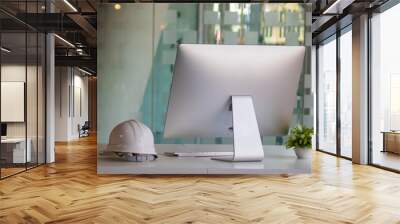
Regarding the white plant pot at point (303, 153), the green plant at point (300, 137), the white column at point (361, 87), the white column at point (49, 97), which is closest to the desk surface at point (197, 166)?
the white plant pot at point (303, 153)

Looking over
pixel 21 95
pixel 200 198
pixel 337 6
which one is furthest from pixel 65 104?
pixel 200 198

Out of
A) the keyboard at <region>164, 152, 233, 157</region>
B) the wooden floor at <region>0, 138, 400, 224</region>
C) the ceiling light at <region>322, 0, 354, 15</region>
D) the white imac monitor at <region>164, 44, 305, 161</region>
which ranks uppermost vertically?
the ceiling light at <region>322, 0, 354, 15</region>

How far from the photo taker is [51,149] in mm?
7473

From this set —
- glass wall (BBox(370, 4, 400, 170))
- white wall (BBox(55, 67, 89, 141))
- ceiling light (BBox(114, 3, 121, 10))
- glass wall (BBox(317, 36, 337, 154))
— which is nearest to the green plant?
glass wall (BBox(370, 4, 400, 170))

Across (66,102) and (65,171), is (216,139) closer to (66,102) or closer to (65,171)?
(65,171)

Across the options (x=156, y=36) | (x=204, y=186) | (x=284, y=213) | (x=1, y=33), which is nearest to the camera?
(x=284, y=213)

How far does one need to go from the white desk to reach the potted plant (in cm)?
414

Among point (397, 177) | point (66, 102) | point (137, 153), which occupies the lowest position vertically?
point (397, 177)

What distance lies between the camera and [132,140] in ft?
18.1

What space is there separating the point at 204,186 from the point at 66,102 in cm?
1109

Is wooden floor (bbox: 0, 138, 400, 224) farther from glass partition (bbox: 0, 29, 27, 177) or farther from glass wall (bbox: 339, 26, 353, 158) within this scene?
glass wall (bbox: 339, 26, 353, 158)

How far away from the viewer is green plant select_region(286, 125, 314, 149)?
5.95 metres

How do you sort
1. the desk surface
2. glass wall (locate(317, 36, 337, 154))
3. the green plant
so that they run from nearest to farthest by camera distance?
the desk surface < the green plant < glass wall (locate(317, 36, 337, 154))

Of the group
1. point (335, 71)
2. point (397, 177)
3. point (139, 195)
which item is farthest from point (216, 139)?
point (335, 71)
